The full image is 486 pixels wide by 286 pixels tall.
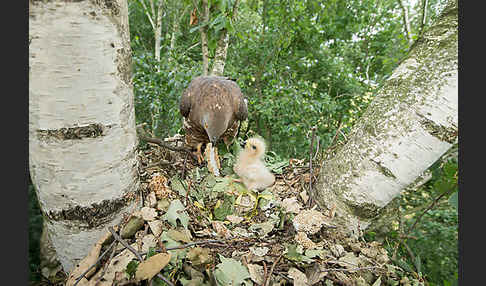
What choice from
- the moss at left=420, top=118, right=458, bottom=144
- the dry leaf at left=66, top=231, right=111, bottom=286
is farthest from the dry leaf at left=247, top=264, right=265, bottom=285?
the moss at left=420, top=118, right=458, bottom=144

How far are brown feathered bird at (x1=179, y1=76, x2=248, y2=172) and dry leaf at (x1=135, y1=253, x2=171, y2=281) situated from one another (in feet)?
3.19

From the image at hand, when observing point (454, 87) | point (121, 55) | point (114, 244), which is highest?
point (454, 87)

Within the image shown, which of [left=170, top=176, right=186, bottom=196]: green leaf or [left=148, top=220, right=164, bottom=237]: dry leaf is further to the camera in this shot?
[left=170, top=176, right=186, bottom=196]: green leaf

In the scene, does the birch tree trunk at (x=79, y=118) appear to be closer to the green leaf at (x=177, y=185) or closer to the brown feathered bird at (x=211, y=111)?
the green leaf at (x=177, y=185)

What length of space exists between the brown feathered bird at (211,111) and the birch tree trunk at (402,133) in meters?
0.92

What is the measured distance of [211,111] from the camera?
1824 millimetres

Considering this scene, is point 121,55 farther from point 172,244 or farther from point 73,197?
point 172,244

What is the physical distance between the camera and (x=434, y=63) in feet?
3.12

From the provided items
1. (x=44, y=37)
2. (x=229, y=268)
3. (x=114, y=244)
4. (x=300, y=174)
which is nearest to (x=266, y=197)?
(x=300, y=174)

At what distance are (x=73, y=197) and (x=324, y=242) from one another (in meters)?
0.96

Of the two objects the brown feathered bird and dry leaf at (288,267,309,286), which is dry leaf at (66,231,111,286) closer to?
dry leaf at (288,267,309,286)

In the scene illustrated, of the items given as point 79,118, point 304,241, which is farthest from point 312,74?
point 79,118

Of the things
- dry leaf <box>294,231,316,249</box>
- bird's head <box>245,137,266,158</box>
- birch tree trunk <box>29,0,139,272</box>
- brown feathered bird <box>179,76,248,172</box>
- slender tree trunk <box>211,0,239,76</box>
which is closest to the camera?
birch tree trunk <box>29,0,139,272</box>

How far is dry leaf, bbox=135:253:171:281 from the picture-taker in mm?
743
